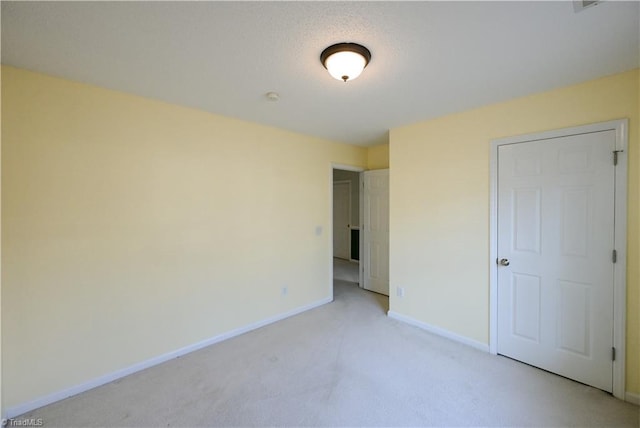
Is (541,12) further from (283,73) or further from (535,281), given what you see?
(535,281)

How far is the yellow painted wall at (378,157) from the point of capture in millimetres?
4410

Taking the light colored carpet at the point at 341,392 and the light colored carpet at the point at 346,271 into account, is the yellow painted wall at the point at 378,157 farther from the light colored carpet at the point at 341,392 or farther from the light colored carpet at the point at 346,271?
the light colored carpet at the point at 341,392

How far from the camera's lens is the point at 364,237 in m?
4.72

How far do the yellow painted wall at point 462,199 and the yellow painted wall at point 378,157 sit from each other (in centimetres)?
90

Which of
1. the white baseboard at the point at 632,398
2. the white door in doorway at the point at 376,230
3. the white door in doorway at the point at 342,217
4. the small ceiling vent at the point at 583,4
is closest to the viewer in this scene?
the small ceiling vent at the point at 583,4

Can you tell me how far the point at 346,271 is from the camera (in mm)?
6172

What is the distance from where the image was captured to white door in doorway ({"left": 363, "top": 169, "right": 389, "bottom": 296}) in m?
4.39

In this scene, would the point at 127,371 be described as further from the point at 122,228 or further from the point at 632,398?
the point at 632,398

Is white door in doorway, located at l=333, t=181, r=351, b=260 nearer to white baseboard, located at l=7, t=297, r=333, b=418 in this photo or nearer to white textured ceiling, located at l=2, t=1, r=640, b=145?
white baseboard, located at l=7, t=297, r=333, b=418

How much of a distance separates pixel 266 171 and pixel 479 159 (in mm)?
2344

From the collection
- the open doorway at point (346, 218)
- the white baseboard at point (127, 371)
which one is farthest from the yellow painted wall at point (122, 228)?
the open doorway at point (346, 218)

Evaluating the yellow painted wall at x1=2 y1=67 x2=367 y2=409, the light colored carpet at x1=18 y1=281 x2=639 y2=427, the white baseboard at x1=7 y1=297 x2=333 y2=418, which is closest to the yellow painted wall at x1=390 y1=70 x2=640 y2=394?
the light colored carpet at x1=18 y1=281 x2=639 y2=427

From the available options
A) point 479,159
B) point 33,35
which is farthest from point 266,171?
point 479,159

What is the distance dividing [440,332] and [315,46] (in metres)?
3.09
